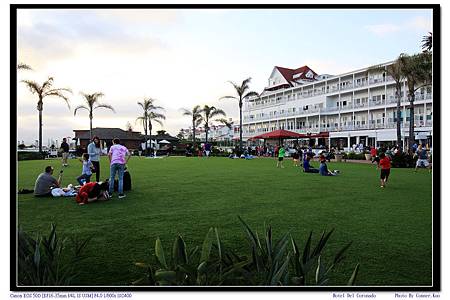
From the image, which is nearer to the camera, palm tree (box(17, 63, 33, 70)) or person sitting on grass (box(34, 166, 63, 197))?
palm tree (box(17, 63, 33, 70))

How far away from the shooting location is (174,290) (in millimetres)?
2412

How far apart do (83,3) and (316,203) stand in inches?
236

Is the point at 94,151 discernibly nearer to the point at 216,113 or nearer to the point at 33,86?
the point at 33,86

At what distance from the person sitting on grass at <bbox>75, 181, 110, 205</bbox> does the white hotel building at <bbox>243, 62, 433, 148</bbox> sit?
2527cm

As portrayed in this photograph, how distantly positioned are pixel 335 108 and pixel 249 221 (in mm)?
38960

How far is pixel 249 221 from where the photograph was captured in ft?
19.1

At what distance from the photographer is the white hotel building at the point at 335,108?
34938 mm

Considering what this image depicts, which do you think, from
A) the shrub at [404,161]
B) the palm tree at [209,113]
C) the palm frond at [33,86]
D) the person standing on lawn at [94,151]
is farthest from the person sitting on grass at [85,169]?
the palm tree at [209,113]

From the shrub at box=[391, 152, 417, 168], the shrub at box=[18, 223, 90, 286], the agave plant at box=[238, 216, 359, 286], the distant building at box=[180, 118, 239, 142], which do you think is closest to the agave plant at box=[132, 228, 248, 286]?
the agave plant at box=[238, 216, 359, 286]

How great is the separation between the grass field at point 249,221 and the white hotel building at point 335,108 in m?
23.7

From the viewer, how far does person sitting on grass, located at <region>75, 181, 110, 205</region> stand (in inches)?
287

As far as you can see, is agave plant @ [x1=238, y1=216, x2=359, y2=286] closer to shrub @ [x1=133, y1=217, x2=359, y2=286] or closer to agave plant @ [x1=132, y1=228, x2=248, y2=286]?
shrub @ [x1=133, y1=217, x2=359, y2=286]

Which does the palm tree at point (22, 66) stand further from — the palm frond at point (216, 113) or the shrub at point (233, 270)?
the palm frond at point (216, 113)

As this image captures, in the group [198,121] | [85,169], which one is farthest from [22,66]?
[198,121]
